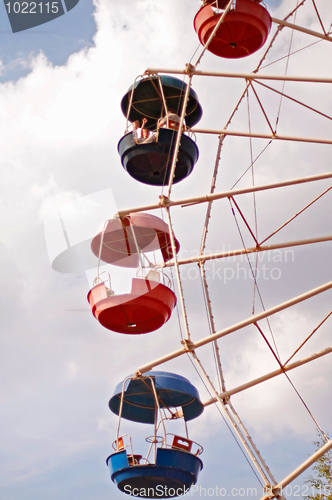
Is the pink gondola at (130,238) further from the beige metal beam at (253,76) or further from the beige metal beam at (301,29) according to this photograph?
the beige metal beam at (301,29)

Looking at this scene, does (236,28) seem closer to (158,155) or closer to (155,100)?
(155,100)

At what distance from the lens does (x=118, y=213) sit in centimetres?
1305

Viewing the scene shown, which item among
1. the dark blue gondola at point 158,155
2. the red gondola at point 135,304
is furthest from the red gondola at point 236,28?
A: the red gondola at point 135,304

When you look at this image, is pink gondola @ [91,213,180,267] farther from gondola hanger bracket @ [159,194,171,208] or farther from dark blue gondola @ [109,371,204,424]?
dark blue gondola @ [109,371,204,424]

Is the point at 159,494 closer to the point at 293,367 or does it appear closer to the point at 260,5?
the point at 293,367

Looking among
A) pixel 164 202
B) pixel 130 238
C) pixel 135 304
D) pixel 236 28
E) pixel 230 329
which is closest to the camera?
pixel 230 329

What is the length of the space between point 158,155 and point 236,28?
4035mm

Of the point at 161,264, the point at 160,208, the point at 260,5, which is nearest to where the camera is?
the point at 160,208

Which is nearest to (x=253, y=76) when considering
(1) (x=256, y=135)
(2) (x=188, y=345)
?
(1) (x=256, y=135)

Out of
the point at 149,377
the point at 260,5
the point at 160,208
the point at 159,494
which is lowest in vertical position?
the point at 159,494

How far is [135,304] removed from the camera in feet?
42.5

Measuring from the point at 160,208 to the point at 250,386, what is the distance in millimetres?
4347

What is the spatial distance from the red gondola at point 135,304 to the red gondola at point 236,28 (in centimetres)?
663

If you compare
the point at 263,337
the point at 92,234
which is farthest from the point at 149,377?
the point at 92,234
